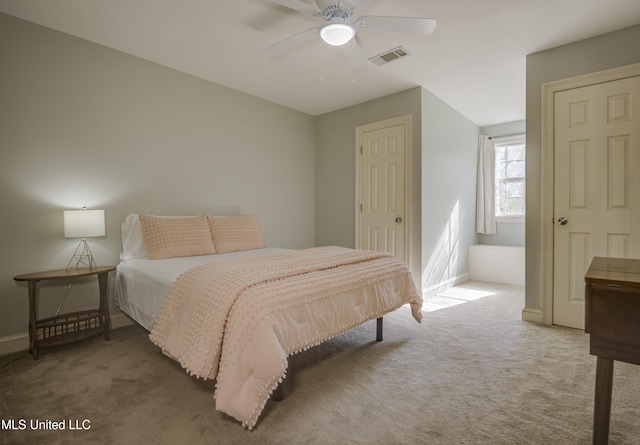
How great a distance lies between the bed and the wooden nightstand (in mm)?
183

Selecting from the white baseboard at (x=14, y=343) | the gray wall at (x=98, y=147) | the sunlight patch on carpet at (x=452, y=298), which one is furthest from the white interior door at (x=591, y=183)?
the white baseboard at (x=14, y=343)

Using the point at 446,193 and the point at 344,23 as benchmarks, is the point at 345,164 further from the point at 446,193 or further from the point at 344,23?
the point at 344,23

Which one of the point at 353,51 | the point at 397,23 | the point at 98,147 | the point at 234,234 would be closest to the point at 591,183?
the point at 397,23

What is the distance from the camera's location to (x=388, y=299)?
7.94ft

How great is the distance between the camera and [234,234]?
3.20 meters

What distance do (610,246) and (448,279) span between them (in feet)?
6.54

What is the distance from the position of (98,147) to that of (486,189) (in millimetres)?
5359

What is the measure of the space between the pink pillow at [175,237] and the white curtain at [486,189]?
4.34 m

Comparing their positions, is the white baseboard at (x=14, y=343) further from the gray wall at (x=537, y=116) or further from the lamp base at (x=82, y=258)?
the gray wall at (x=537, y=116)

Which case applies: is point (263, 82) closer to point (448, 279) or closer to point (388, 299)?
point (388, 299)

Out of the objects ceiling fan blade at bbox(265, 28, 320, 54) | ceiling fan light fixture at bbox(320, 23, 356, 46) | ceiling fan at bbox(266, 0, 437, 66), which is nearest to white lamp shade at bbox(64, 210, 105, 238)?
ceiling fan blade at bbox(265, 28, 320, 54)

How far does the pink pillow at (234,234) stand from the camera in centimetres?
310

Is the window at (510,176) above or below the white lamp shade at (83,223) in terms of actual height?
above

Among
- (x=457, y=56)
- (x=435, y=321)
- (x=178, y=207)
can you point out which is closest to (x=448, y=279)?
(x=435, y=321)
